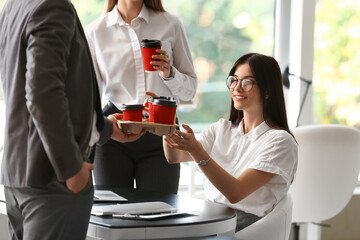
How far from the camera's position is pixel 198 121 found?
13.9ft

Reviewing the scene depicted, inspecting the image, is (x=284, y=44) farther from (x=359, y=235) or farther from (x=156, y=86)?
(x=156, y=86)

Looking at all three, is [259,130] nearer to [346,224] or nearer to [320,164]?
[320,164]

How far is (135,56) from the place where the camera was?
8.75ft

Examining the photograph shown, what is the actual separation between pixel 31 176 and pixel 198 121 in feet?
8.88

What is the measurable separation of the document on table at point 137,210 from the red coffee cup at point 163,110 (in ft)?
0.96

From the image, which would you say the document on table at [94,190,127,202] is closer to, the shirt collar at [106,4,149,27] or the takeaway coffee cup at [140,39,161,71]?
the takeaway coffee cup at [140,39,161,71]

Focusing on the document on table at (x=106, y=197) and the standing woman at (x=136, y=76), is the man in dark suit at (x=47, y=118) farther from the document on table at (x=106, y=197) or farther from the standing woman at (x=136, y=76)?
the standing woman at (x=136, y=76)

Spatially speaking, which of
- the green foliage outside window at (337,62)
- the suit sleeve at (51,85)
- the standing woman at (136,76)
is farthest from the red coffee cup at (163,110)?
the green foliage outside window at (337,62)

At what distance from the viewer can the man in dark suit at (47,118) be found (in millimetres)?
1521

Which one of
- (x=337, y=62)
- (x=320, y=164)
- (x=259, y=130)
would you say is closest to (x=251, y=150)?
(x=259, y=130)

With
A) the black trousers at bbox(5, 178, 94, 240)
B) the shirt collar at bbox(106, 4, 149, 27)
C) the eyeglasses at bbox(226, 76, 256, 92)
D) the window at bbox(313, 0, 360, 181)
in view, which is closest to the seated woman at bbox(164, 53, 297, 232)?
the eyeglasses at bbox(226, 76, 256, 92)

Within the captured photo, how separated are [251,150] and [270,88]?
10.6 inches

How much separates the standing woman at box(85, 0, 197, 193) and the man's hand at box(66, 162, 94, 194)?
940 mm

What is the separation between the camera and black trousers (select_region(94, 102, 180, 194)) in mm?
2586
